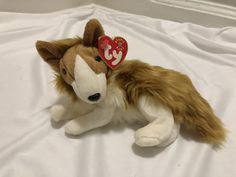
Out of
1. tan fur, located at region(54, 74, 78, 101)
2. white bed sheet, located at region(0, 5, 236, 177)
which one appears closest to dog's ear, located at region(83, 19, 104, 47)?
tan fur, located at region(54, 74, 78, 101)

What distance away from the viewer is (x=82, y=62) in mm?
701

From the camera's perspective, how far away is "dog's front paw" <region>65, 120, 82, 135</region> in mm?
799

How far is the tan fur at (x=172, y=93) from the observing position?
0.76m

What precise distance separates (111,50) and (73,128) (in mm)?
205

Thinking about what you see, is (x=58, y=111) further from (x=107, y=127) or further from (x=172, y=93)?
(x=172, y=93)

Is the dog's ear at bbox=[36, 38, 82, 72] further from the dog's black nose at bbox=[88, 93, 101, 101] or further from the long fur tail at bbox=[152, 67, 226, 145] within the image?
the long fur tail at bbox=[152, 67, 226, 145]

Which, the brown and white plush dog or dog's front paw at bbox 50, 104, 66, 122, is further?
dog's front paw at bbox 50, 104, 66, 122

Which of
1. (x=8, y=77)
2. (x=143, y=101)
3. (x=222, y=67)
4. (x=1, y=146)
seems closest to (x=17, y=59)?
(x=8, y=77)

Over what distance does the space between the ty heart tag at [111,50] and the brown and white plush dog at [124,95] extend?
0.5 inches

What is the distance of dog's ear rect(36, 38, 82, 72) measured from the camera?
728 millimetres

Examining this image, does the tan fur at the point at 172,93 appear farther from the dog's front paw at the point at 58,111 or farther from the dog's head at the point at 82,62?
the dog's front paw at the point at 58,111

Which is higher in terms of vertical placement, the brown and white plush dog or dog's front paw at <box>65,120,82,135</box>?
the brown and white plush dog

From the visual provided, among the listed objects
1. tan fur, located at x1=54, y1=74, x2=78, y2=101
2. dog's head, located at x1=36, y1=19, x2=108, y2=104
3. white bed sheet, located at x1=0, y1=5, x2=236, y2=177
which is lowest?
white bed sheet, located at x1=0, y1=5, x2=236, y2=177

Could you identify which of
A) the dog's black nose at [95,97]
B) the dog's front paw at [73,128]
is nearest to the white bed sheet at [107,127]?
the dog's front paw at [73,128]
